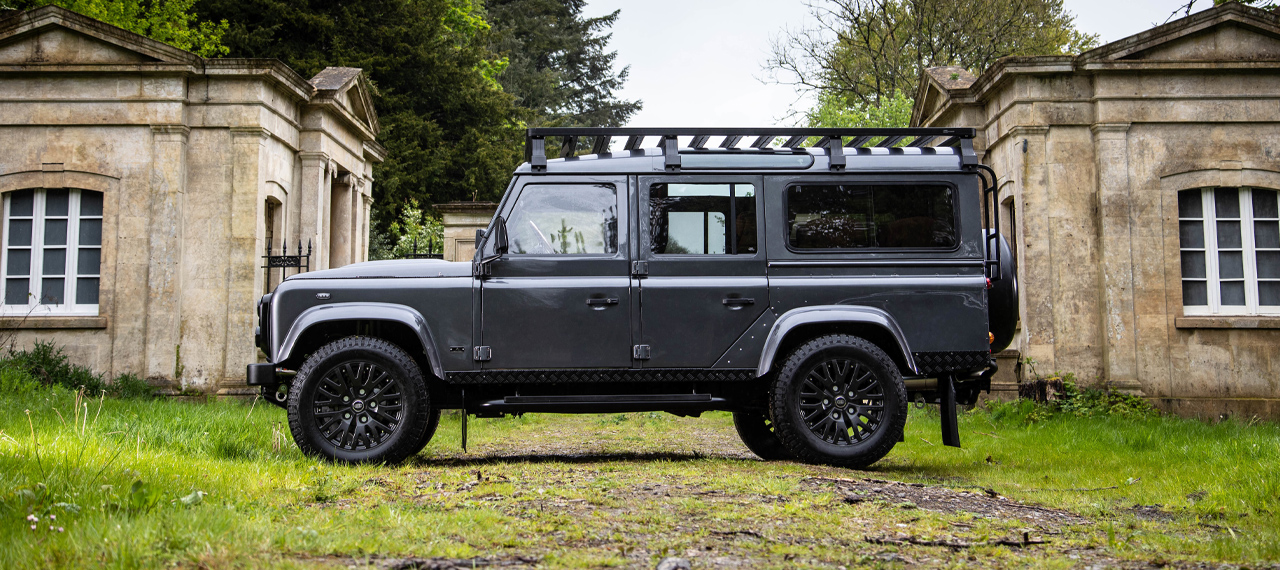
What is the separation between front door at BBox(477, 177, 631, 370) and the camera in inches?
285

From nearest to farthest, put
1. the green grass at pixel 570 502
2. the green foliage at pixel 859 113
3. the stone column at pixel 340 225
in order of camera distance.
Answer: the green grass at pixel 570 502 → the stone column at pixel 340 225 → the green foliage at pixel 859 113

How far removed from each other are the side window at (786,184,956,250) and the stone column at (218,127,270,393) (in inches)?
333

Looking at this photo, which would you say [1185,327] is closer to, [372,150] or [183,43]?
[372,150]

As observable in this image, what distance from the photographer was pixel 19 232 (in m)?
13.1

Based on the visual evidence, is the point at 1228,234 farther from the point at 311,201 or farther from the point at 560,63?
the point at 560,63

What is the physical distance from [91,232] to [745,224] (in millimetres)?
9905

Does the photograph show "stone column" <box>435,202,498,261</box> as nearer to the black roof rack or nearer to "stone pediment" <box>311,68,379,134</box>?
"stone pediment" <box>311,68,379,134</box>

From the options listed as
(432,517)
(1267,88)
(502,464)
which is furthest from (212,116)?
(1267,88)

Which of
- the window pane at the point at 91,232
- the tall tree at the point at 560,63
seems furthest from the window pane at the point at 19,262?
the tall tree at the point at 560,63

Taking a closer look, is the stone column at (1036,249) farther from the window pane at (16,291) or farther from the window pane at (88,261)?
the window pane at (16,291)

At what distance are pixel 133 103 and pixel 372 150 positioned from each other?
5662 mm

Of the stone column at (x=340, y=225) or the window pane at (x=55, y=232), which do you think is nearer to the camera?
the window pane at (x=55, y=232)

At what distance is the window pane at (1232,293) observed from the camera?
41.4 feet

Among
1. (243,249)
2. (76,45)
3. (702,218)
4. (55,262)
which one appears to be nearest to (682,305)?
(702,218)
